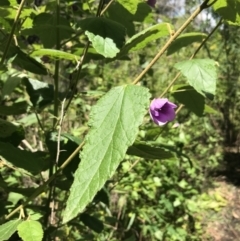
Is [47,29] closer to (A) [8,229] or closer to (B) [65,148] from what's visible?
(B) [65,148]

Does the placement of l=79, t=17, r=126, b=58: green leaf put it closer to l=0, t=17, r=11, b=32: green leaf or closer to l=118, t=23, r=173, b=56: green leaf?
l=118, t=23, r=173, b=56: green leaf

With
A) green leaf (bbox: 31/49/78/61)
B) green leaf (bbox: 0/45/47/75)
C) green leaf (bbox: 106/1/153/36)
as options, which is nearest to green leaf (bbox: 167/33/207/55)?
green leaf (bbox: 106/1/153/36)

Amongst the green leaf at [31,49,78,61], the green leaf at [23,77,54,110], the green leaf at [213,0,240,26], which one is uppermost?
the green leaf at [213,0,240,26]

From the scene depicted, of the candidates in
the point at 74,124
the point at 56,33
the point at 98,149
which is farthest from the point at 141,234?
the point at 98,149

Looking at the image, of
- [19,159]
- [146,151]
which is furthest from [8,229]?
[146,151]

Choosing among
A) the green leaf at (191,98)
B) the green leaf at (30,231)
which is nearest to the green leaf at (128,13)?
the green leaf at (191,98)

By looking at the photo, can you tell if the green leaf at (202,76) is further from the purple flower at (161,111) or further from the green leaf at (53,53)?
the green leaf at (53,53)

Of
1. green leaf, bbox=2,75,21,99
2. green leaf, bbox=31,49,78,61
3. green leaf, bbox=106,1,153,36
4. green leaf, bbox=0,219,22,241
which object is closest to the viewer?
green leaf, bbox=0,219,22,241
